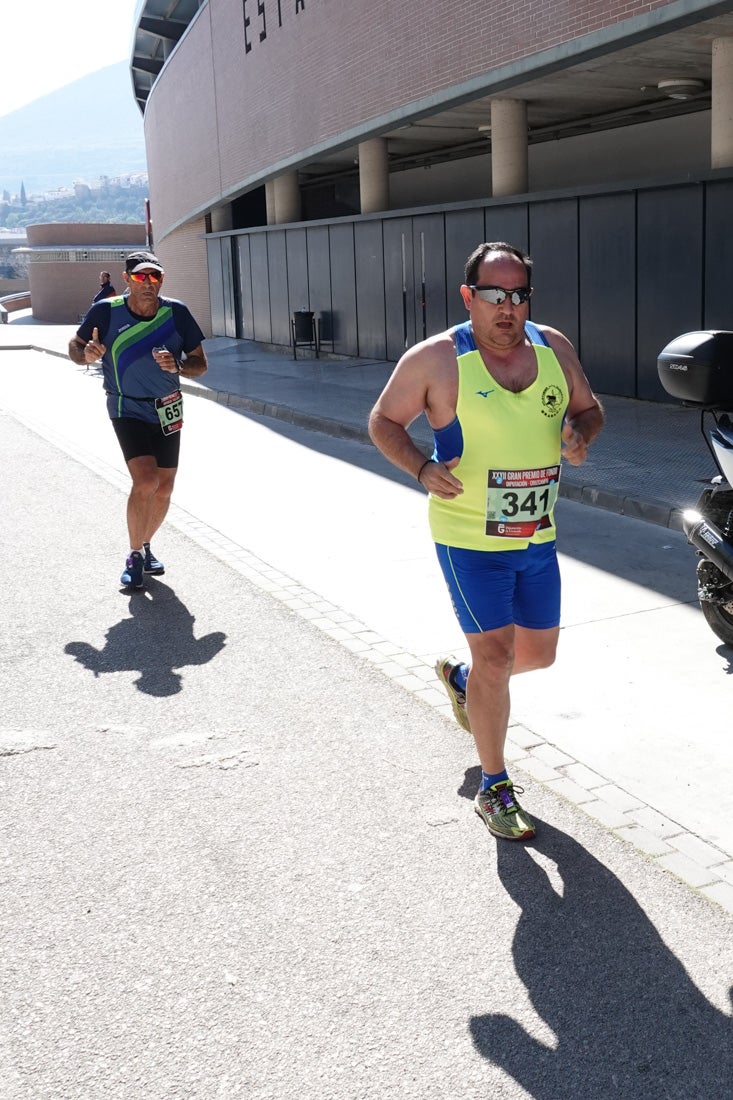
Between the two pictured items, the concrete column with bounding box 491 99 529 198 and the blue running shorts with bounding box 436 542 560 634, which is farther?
the concrete column with bounding box 491 99 529 198

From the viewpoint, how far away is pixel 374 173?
2280 centimetres

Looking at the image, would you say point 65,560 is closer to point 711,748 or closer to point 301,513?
point 301,513

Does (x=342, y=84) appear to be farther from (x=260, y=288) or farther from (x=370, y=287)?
(x=260, y=288)

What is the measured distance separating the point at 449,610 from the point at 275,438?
855 cm

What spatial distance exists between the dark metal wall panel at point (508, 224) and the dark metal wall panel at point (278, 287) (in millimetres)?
9462

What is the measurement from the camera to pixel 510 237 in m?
18.0

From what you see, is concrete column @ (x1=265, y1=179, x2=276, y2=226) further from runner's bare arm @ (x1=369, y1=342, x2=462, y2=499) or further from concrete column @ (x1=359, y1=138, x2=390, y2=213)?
runner's bare arm @ (x1=369, y1=342, x2=462, y2=499)

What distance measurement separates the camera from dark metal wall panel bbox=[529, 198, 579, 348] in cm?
1659

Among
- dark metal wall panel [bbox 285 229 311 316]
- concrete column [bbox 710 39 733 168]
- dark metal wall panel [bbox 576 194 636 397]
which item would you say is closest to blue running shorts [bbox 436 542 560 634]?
concrete column [bbox 710 39 733 168]

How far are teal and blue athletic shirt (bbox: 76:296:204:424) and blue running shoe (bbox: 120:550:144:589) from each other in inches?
34.4

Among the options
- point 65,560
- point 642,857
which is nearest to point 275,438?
point 65,560

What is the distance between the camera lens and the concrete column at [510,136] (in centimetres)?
1756

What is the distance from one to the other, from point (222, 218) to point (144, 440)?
91.1ft

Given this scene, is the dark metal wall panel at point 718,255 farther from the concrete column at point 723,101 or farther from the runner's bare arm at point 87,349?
the runner's bare arm at point 87,349
